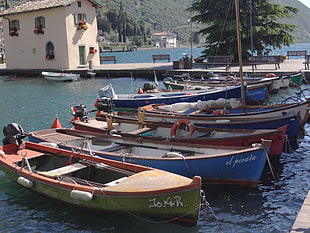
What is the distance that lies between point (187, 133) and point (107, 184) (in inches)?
173

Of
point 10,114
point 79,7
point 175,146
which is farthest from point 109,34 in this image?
point 175,146

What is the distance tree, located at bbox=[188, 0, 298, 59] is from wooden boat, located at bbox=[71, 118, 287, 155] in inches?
906

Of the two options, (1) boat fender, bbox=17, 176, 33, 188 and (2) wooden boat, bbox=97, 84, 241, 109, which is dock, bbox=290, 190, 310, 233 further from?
(2) wooden boat, bbox=97, 84, 241, 109

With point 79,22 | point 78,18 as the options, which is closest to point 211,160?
point 79,22

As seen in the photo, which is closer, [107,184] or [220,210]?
[107,184]

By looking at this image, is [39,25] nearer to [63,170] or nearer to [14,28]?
[14,28]

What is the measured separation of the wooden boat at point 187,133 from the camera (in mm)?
10852

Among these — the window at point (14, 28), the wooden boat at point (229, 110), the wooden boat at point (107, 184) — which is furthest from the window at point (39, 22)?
the wooden boat at point (107, 184)

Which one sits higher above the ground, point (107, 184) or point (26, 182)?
point (107, 184)

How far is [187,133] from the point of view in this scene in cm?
1234

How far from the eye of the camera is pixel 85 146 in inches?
467

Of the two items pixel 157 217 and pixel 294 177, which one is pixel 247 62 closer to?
pixel 294 177

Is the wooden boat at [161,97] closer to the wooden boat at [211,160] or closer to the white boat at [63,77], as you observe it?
the wooden boat at [211,160]

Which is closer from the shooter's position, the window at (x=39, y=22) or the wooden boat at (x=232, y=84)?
the wooden boat at (x=232, y=84)
